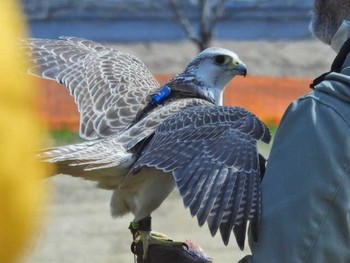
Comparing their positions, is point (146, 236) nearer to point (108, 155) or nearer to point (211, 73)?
point (108, 155)

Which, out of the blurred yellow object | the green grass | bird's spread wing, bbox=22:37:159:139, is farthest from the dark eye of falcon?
the green grass

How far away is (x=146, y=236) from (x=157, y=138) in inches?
17.7

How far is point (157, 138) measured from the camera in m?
3.36

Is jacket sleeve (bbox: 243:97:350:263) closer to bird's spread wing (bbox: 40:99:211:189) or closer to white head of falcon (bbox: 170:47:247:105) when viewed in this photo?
bird's spread wing (bbox: 40:99:211:189)

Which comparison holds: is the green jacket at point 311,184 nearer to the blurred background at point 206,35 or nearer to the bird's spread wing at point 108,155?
the bird's spread wing at point 108,155

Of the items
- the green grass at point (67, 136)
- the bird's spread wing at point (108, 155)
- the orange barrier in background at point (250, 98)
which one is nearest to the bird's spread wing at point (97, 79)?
the bird's spread wing at point (108, 155)

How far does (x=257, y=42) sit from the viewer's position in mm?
21094

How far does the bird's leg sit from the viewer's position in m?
2.80

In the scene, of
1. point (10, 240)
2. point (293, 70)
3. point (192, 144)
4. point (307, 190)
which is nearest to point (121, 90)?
point (192, 144)

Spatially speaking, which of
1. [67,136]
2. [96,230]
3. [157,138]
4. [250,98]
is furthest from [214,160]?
[250,98]

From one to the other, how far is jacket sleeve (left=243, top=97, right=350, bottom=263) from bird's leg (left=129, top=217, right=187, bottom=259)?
90 centimetres

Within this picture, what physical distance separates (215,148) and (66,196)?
578 cm

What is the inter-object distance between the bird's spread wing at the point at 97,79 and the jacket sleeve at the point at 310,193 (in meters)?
2.21

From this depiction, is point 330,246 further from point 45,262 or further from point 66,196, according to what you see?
point 66,196
